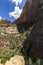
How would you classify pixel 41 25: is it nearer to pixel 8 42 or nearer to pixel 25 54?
pixel 25 54

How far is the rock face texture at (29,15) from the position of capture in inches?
1799

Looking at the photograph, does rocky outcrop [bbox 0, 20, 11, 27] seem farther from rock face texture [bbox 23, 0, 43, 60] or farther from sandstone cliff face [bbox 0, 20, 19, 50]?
rock face texture [bbox 23, 0, 43, 60]

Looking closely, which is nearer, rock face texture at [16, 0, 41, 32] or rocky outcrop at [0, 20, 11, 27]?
rock face texture at [16, 0, 41, 32]

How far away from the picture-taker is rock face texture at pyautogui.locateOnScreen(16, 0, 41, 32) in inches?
1799

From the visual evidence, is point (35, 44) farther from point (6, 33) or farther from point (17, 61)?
point (6, 33)

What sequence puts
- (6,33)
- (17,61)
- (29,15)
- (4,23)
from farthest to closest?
1. (4,23)
2. (6,33)
3. (29,15)
4. (17,61)

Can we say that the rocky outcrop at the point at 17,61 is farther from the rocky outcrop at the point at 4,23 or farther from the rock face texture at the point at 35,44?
the rocky outcrop at the point at 4,23

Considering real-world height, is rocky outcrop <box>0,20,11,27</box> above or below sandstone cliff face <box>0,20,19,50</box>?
above

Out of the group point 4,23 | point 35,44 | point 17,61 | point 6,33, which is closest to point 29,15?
point 6,33

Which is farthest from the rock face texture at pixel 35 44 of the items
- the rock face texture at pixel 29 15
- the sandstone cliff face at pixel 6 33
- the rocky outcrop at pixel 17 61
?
the rock face texture at pixel 29 15

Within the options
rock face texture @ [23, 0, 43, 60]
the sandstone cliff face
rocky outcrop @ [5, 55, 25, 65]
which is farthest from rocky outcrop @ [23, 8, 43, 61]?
the sandstone cliff face

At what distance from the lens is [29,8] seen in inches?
2018

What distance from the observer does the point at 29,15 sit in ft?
163

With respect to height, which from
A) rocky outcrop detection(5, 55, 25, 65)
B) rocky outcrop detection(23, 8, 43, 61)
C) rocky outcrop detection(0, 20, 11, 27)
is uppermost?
rocky outcrop detection(0, 20, 11, 27)
